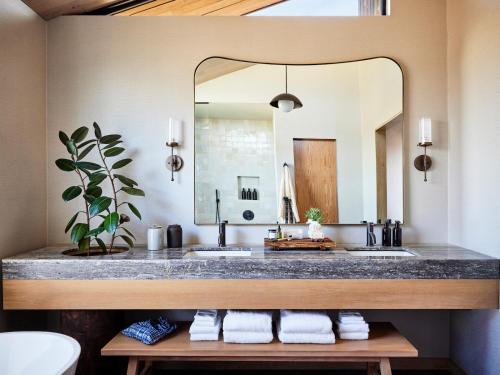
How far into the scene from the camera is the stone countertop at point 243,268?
1851mm

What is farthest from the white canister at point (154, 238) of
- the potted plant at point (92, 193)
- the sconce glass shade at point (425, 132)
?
the sconce glass shade at point (425, 132)

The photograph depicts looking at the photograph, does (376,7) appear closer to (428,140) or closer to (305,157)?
(428,140)

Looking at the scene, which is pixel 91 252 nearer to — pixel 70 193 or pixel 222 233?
pixel 70 193

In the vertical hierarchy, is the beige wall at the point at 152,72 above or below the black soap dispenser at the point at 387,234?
above

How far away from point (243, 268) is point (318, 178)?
94cm


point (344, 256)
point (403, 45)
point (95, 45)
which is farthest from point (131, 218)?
point (403, 45)

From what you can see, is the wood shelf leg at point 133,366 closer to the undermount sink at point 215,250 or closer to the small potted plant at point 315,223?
the undermount sink at point 215,250

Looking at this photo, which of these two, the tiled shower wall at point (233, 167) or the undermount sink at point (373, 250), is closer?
the undermount sink at point (373, 250)

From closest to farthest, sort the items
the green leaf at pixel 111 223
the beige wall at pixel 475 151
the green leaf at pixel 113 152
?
the beige wall at pixel 475 151
the green leaf at pixel 111 223
the green leaf at pixel 113 152

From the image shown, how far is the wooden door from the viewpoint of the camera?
2.40m

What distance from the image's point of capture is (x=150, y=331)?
75.0 inches

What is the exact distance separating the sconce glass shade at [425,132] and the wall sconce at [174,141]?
1789 mm

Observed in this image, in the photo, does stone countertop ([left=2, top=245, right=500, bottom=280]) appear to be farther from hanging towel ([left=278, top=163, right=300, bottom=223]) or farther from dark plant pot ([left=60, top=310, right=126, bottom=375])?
hanging towel ([left=278, top=163, right=300, bottom=223])

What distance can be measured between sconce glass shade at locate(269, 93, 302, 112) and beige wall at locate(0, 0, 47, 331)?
1752 mm
